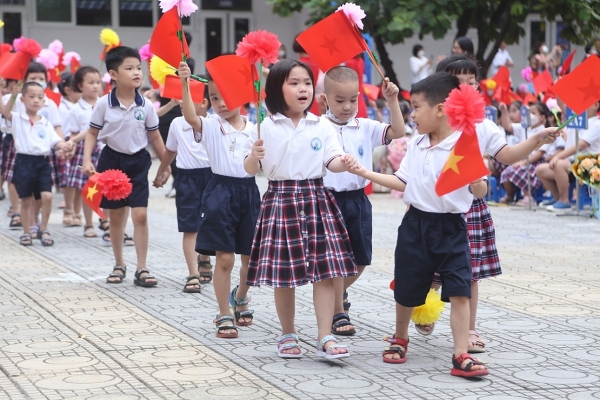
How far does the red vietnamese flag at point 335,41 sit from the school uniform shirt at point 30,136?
5.82 meters

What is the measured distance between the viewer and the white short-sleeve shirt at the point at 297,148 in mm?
5648

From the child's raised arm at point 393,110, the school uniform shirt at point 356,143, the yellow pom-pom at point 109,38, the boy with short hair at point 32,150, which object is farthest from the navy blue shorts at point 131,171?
the child's raised arm at point 393,110

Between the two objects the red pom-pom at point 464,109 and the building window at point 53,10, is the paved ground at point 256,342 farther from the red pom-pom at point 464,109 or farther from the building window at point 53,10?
the building window at point 53,10

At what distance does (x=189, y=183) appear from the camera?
840 cm

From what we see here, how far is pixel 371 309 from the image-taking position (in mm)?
7113

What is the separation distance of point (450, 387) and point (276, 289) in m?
1.20

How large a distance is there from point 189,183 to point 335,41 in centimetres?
281

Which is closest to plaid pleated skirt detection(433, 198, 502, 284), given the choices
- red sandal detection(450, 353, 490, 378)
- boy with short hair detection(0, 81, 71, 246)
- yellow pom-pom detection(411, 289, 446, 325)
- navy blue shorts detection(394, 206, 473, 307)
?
yellow pom-pom detection(411, 289, 446, 325)

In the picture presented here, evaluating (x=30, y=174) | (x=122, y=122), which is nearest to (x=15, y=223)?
(x=30, y=174)

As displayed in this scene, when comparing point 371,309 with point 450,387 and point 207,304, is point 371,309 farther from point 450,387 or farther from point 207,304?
point 450,387

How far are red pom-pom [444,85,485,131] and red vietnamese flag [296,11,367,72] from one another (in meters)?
1.06

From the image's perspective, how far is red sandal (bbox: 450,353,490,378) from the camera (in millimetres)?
5145

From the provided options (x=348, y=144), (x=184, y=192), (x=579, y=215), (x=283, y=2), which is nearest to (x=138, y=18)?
(x=283, y=2)

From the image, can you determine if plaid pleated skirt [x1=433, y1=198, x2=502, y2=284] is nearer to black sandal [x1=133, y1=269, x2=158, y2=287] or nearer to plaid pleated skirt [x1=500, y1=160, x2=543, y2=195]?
black sandal [x1=133, y1=269, x2=158, y2=287]
